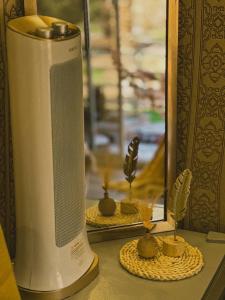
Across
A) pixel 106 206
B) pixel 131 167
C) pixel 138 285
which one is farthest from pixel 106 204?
pixel 138 285

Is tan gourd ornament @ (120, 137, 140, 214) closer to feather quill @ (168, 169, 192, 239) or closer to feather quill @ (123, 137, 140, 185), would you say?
feather quill @ (123, 137, 140, 185)

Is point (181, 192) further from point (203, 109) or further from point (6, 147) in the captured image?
point (6, 147)

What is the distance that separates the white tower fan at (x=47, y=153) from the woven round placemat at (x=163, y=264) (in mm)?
121

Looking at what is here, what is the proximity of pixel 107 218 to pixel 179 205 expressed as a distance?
0.64ft

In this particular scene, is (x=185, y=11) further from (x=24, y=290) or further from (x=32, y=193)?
(x=24, y=290)

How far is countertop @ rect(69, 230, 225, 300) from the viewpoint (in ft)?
3.51

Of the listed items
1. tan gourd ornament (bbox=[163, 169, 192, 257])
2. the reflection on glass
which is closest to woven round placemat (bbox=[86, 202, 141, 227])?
the reflection on glass

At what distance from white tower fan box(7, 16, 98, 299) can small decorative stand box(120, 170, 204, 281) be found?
5.2 inches

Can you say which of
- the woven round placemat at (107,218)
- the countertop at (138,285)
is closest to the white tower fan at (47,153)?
the countertop at (138,285)

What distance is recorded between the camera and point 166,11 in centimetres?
119

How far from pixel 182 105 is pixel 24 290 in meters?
0.55

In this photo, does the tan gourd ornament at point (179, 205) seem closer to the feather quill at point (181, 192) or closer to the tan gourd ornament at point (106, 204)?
the feather quill at point (181, 192)

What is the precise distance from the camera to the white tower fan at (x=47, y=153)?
3.08 feet

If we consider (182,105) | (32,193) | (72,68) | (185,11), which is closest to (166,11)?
(185,11)
